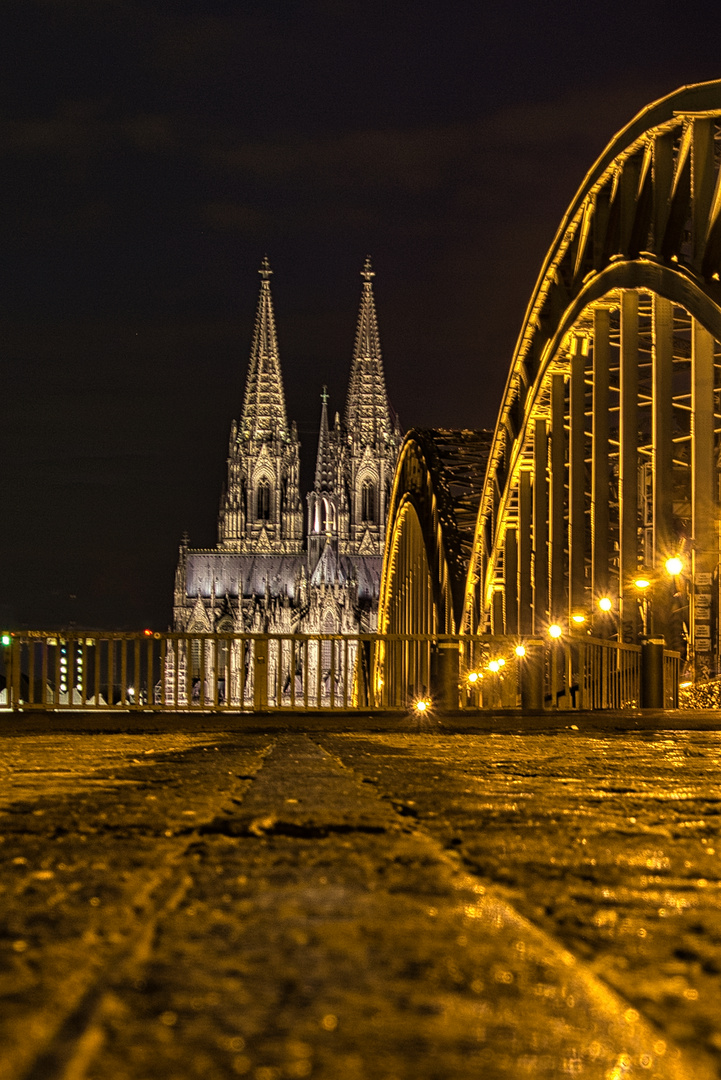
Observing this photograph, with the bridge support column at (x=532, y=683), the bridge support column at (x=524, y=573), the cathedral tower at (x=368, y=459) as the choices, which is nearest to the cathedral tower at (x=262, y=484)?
the cathedral tower at (x=368, y=459)

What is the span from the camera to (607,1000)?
149cm

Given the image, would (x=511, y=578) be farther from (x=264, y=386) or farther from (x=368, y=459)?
(x=264, y=386)

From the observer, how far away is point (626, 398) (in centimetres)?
1931

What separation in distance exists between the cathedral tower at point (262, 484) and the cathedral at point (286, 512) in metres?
0.10

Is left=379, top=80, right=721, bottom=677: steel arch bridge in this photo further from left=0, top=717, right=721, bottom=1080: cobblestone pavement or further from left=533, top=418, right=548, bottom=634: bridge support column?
left=0, top=717, right=721, bottom=1080: cobblestone pavement

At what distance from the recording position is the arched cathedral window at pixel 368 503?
144 metres

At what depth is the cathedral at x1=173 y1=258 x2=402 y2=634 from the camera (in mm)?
142000

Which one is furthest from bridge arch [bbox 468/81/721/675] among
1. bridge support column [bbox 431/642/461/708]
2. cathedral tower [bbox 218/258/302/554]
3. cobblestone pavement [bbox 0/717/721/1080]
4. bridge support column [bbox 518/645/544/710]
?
cathedral tower [bbox 218/258/302/554]

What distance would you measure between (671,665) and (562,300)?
8.16 metres

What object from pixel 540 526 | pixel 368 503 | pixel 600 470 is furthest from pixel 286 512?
pixel 600 470

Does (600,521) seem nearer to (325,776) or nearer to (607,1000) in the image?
(325,776)

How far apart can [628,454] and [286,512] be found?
5116 inches

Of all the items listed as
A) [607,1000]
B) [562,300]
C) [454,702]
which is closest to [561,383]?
[562,300]

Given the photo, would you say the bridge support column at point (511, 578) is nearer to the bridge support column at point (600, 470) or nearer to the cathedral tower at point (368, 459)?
the bridge support column at point (600, 470)
